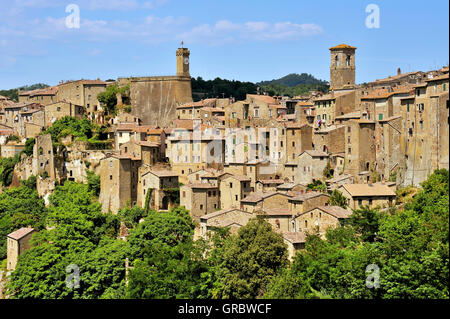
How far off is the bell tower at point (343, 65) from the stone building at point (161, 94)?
14.6 metres

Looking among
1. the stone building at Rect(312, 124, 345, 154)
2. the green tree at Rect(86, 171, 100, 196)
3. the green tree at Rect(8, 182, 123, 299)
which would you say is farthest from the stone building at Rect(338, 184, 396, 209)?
the green tree at Rect(86, 171, 100, 196)

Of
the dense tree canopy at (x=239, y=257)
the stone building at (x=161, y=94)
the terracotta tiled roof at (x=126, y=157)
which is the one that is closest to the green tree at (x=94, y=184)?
the terracotta tiled roof at (x=126, y=157)

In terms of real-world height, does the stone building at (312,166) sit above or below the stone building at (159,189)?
above

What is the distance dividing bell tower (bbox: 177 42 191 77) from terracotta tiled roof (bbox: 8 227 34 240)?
24.1 m

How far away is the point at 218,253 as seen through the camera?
126 ft

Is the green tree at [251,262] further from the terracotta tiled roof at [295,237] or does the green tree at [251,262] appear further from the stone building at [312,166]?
the stone building at [312,166]

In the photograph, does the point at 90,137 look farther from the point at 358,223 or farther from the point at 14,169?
the point at 358,223

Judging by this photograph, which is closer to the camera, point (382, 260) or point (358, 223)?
point (382, 260)

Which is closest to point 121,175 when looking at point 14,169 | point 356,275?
point 14,169

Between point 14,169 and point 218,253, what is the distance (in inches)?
1241

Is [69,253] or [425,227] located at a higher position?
[425,227]

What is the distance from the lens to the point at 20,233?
161 feet

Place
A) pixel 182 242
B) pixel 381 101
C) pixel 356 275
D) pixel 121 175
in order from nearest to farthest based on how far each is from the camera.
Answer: pixel 356 275, pixel 182 242, pixel 381 101, pixel 121 175

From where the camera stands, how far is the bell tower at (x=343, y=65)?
6222 cm
